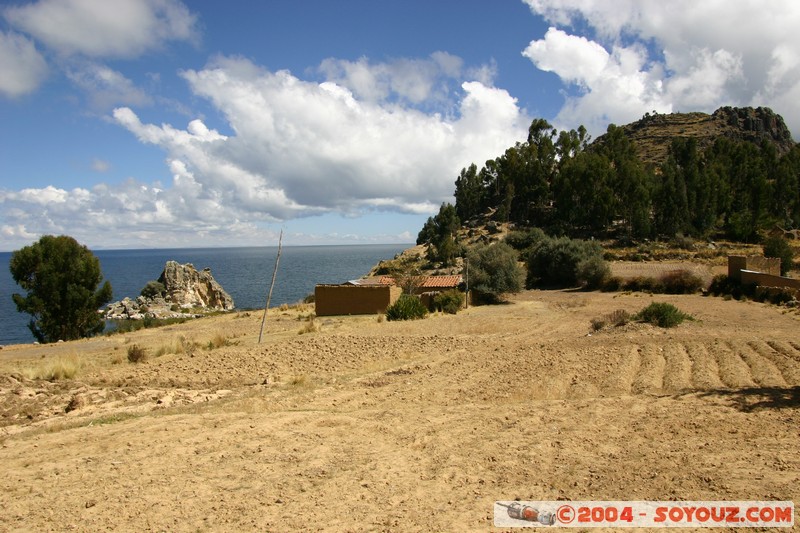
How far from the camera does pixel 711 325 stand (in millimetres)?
20891


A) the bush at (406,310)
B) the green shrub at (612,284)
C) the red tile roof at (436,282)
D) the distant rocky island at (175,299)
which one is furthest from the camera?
the distant rocky island at (175,299)

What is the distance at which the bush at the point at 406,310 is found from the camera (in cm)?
2786

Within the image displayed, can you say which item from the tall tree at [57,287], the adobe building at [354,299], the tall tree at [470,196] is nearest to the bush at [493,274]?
→ the adobe building at [354,299]

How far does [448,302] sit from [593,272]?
17431 millimetres

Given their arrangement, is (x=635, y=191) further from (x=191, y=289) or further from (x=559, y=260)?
(x=191, y=289)

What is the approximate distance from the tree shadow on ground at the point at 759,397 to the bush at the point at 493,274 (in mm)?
25156

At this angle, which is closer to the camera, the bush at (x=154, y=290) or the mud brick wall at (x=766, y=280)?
the mud brick wall at (x=766, y=280)

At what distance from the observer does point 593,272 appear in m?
42.8

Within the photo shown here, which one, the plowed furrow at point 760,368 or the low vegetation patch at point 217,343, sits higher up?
the plowed furrow at point 760,368

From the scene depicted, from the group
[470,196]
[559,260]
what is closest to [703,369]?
[559,260]

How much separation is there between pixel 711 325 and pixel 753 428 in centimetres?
1433

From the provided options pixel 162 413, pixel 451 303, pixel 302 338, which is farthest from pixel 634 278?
pixel 162 413

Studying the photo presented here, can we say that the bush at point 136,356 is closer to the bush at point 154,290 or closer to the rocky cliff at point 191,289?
the rocky cliff at point 191,289

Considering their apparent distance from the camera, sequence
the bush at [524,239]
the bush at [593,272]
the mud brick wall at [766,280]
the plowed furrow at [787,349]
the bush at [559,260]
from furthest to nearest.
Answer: the bush at [524,239]
the bush at [559,260]
the bush at [593,272]
the mud brick wall at [766,280]
the plowed furrow at [787,349]
